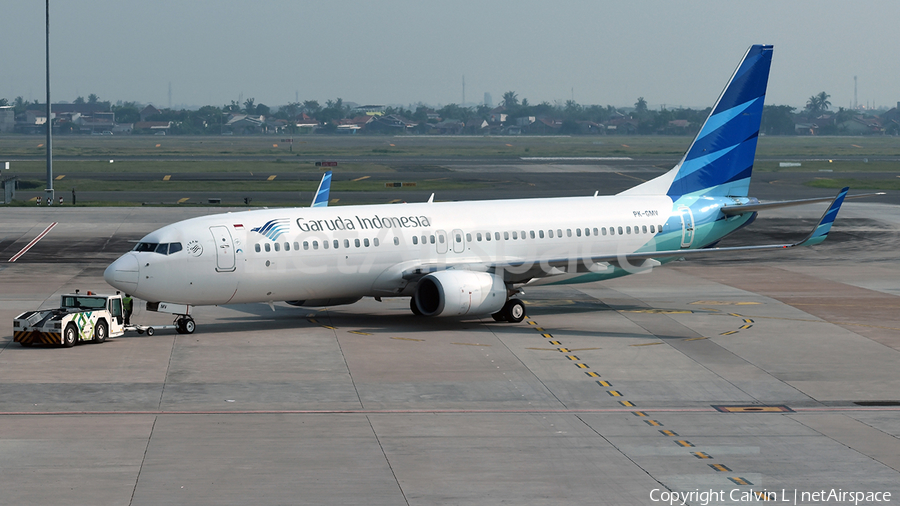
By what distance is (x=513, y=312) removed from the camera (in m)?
37.8

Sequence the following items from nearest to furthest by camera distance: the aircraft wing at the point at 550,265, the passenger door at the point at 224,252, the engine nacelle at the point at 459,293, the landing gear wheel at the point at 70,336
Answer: the landing gear wheel at the point at 70,336 → the passenger door at the point at 224,252 → the engine nacelle at the point at 459,293 → the aircraft wing at the point at 550,265

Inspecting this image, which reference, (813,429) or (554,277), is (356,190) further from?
(813,429)

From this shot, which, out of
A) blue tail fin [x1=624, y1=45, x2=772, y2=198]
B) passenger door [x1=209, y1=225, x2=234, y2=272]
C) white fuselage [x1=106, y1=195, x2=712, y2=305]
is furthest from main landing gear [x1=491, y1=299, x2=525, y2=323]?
passenger door [x1=209, y1=225, x2=234, y2=272]

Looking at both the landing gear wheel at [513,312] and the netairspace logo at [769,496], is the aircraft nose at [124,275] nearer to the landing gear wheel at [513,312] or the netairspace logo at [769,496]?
the landing gear wheel at [513,312]

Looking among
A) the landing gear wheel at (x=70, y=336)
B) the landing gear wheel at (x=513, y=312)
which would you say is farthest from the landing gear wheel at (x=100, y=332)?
the landing gear wheel at (x=513, y=312)

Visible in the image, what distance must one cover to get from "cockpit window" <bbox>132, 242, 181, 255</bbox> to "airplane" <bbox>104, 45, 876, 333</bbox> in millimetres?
33

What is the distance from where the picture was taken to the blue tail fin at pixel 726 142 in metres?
43.7

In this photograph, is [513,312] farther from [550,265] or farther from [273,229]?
[273,229]

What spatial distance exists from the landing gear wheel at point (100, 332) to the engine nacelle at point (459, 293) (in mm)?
10491

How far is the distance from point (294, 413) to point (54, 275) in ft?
92.4

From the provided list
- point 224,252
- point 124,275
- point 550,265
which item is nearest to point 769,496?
Result: point 550,265

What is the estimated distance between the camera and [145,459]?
20625 millimetres

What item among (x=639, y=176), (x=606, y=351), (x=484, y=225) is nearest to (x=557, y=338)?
(x=606, y=351)

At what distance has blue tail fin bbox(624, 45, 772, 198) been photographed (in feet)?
143
